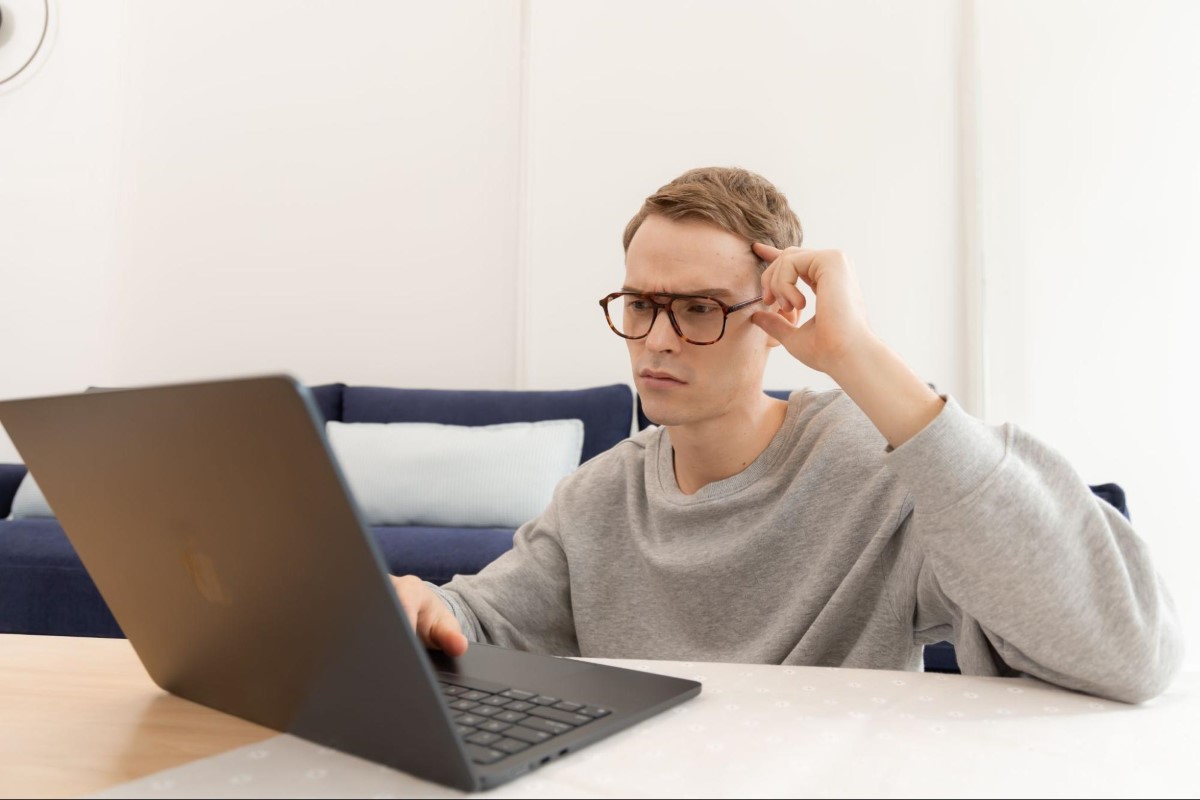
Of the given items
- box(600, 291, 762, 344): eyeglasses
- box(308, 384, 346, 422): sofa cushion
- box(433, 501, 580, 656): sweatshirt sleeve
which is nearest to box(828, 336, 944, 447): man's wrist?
box(600, 291, 762, 344): eyeglasses

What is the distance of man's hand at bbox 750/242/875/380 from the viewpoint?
824mm

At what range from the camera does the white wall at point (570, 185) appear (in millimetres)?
2812

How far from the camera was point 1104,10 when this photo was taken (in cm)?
285

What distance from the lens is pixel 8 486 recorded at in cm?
269

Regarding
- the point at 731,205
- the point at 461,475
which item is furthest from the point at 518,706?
the point at 461,475

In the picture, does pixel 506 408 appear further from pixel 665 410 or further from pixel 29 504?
pixel 665 410

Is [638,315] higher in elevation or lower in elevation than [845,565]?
higher

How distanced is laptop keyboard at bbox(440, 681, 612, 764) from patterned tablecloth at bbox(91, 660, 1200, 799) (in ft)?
0.08

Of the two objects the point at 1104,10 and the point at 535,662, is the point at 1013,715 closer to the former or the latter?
the point at 535,662

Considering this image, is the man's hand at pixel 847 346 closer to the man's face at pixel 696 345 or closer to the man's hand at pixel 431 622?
the man's face at pixel 696 345

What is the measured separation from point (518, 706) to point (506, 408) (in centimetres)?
214

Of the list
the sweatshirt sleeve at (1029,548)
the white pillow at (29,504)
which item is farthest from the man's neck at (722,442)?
the white pillow at (29,504)

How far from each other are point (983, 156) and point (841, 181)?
1.51 ft

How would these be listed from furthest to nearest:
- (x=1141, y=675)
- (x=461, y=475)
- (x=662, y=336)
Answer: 1. (x=461, y=475)
2. (x=662, y=336)
3. (x=1141, y=675)
